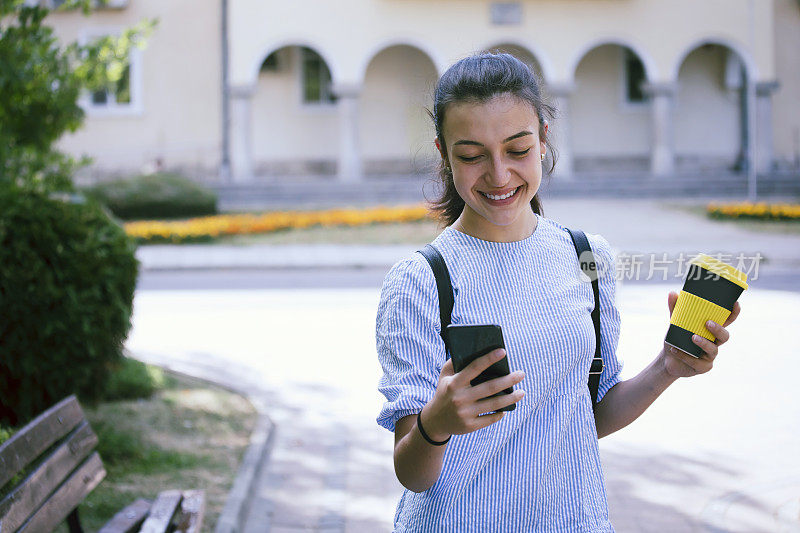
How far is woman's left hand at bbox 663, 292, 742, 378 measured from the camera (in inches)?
84.3

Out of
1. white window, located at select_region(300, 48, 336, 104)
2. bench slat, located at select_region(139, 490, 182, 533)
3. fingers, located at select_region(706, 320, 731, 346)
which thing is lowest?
bench slat, located at select_region(139, 490, 182, 533)

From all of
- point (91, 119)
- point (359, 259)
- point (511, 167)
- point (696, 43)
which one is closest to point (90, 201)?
point (511, 167)

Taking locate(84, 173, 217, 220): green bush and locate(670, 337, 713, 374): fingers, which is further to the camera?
locate(84, 173, 217, 220): green bush

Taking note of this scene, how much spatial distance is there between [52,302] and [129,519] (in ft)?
7.27

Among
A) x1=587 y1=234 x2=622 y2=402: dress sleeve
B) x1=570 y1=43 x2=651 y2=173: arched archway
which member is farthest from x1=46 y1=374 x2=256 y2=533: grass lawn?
x1=570 y1=43 x2=651 y2=173: arched archway

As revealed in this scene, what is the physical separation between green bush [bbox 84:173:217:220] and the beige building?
387cm

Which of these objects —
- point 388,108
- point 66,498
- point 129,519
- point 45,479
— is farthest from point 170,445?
point 388,108

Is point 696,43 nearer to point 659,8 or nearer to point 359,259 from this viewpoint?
point 659,8

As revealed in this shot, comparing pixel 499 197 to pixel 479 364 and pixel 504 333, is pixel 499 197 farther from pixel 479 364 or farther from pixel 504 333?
pixel 479 364

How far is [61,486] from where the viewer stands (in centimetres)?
385

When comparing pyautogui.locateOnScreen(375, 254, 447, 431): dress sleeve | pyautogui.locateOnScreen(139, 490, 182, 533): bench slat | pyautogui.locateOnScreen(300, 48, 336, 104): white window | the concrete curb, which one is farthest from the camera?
pyautogui.locateOnScreen(300, 48, 336, 104): white window

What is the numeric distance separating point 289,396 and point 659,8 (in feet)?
76.8

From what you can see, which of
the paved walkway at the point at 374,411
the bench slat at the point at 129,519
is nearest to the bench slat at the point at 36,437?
the bench slat at the point at 129,519

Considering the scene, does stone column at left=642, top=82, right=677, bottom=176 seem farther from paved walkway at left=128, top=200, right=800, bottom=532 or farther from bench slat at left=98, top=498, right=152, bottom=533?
bench slat at left=98, top=498, right=152, bottom=533
